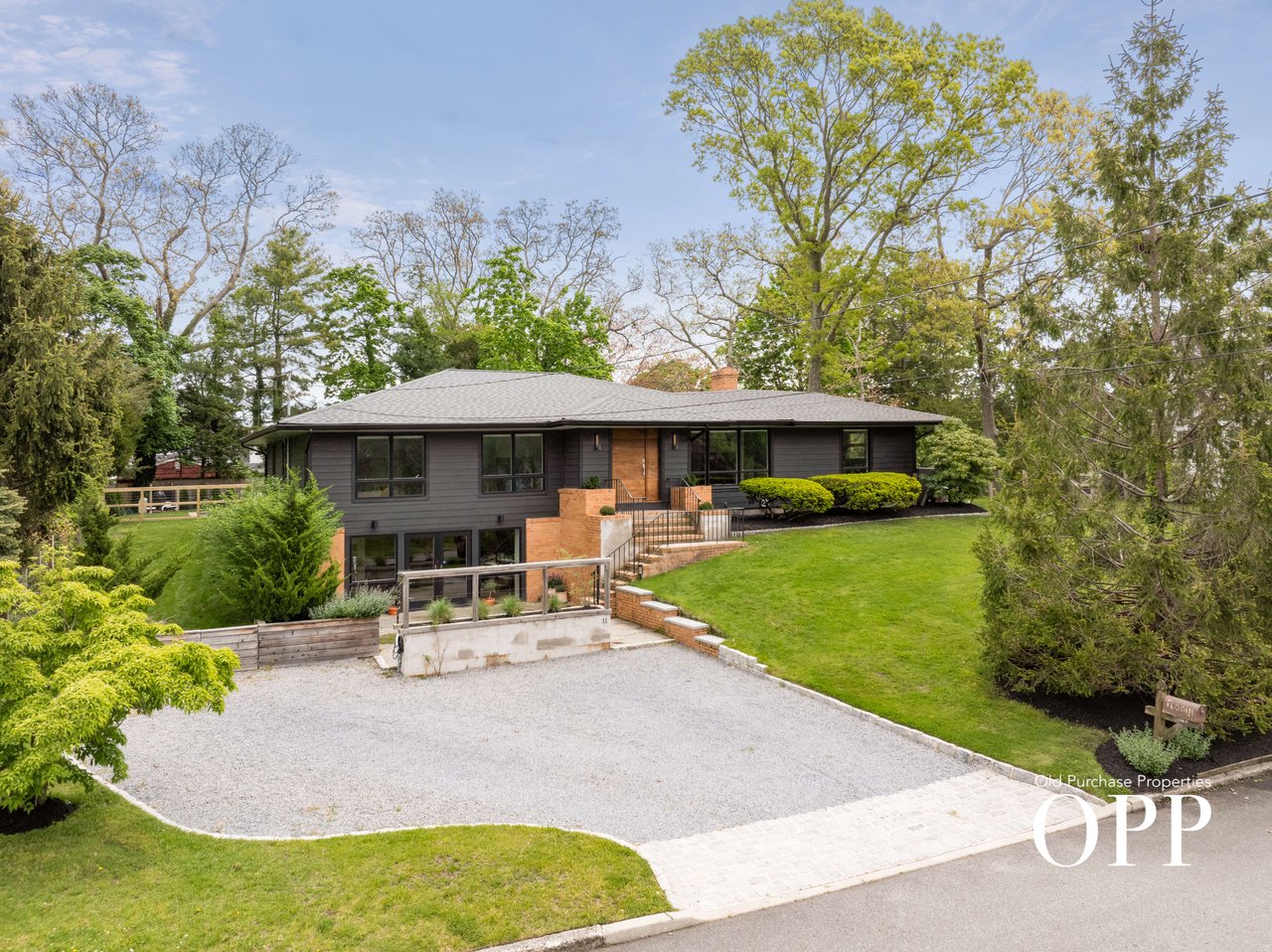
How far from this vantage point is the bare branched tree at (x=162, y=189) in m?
27.8

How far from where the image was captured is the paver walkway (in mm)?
5316

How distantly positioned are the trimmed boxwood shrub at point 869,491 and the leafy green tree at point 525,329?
15.2 metres

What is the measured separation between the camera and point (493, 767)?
7.41 metres

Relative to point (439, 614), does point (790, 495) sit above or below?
above

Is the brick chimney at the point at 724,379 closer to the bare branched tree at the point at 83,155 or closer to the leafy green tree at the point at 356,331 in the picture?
the leafy green tree at the point at 356,331

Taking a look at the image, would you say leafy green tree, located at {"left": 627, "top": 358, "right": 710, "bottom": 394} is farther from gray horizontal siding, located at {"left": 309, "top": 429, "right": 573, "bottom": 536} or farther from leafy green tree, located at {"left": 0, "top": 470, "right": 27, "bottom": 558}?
leafy green tree, located at {"left": 0, "top": 470, "right": 27, "bottom": 558}

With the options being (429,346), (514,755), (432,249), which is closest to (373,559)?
(514,755)

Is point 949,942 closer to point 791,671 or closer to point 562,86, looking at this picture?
point 791,671

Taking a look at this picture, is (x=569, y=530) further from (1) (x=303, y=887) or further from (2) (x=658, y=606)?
(1) (x=303, y=887)

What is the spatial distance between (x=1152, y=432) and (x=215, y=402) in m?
37.2

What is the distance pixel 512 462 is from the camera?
17.4 metres

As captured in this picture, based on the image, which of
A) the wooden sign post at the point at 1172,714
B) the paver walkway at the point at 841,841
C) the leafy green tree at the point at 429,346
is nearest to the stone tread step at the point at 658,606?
the paver walkway at the point at 841,841

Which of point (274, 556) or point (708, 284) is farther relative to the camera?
point (708, 284)

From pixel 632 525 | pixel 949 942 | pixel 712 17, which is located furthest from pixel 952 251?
pixel 949 942
